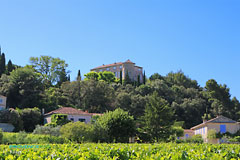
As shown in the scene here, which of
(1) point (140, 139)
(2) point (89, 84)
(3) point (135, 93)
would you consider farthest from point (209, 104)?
(1) point (140, 139)

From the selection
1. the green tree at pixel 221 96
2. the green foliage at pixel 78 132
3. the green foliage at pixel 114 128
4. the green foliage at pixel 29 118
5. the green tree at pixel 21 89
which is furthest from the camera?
the green tree at pixel 221 96

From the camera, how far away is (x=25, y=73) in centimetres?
6047

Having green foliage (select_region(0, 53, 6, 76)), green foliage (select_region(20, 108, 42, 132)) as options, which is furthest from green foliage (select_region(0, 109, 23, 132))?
green foliage (select_region(0, 53, 6, 76))

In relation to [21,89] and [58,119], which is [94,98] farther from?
[58,119]

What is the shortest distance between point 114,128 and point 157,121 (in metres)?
11.6

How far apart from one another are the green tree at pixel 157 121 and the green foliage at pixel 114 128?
8.20m

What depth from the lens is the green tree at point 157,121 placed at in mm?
41656

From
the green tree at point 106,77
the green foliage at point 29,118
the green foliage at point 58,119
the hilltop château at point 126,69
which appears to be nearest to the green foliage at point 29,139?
the green foliage at point 58,119

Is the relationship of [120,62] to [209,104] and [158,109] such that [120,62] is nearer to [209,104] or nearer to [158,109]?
[209,104]

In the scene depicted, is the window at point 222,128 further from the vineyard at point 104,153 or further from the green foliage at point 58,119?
the vineyard at point 104,153

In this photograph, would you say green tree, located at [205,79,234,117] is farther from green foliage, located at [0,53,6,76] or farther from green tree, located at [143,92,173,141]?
green foliage, located at [0,53,6,76]

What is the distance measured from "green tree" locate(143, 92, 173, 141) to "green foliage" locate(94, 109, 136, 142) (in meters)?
8.20

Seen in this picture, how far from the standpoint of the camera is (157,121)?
42.7m

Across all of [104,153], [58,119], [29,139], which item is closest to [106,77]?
[58,119]
